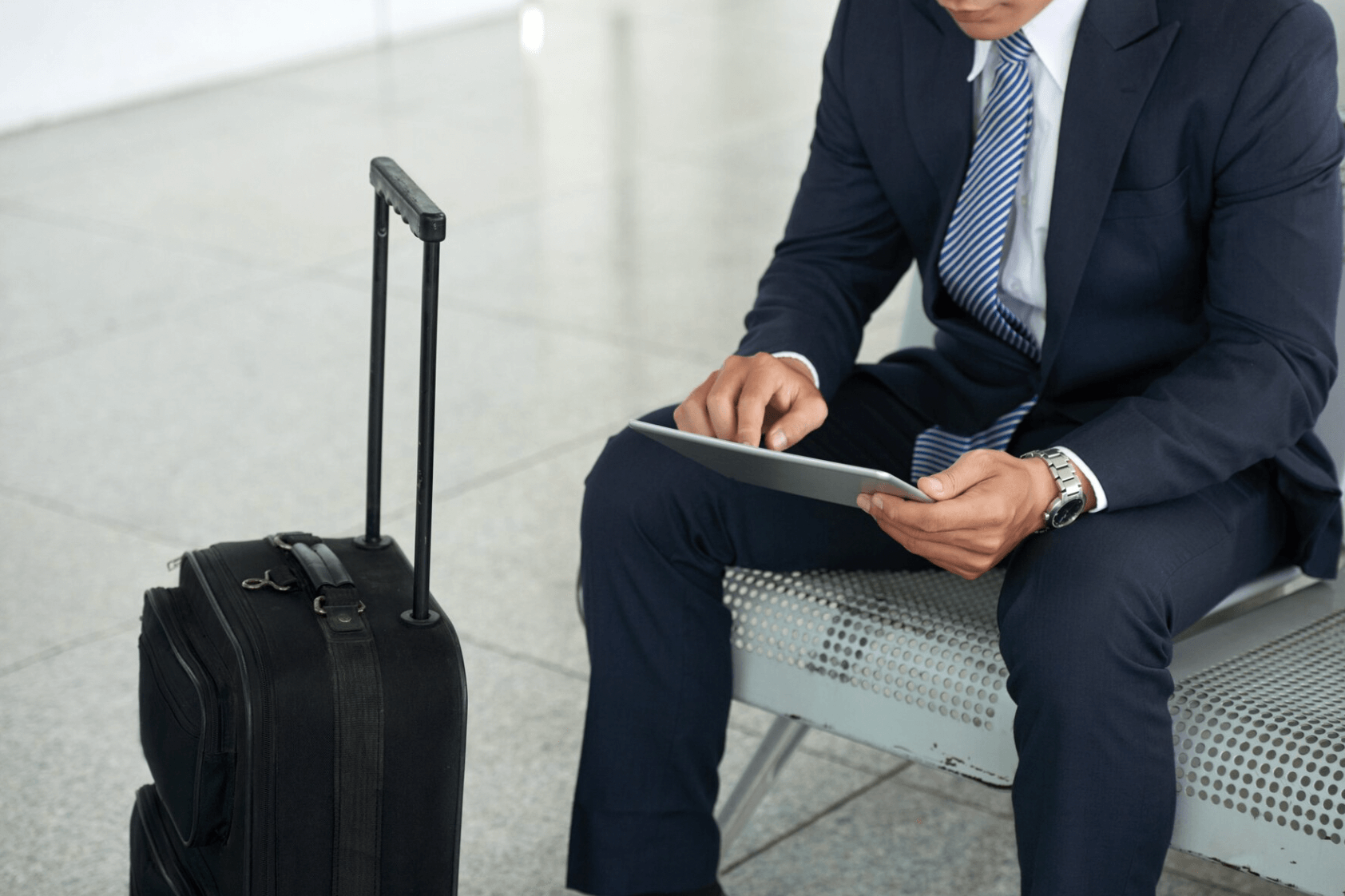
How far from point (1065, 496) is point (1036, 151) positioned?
0.41m

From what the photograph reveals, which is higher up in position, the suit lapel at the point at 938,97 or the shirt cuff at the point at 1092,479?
the suit lapel at the point at 938,97

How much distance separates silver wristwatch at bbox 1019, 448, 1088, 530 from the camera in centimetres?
149

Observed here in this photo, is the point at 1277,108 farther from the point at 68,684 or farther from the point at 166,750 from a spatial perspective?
the point at 68,684

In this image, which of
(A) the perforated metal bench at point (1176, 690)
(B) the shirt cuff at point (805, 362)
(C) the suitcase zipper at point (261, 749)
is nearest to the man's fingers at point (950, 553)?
(A) the perforated metal bench at point (1176, 690)

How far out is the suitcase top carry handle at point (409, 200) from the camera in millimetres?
1349

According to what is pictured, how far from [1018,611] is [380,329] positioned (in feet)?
2.04

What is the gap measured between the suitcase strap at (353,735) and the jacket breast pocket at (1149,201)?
2.61 feet

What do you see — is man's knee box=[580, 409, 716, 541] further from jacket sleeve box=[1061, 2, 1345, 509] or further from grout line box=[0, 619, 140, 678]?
grout line box=[0, 619, 140, 678]

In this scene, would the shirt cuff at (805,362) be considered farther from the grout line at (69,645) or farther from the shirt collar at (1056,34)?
the grout line at (69,645)

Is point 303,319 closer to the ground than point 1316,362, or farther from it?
closer to the ground

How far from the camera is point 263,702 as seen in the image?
1424 millimetres

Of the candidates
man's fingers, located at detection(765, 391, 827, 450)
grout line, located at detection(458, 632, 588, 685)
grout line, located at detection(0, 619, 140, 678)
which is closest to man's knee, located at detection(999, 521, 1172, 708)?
man's fingers, located at detection(765, 391, 827, 450)

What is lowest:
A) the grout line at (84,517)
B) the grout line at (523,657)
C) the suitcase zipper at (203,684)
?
the grout line at (523,657)

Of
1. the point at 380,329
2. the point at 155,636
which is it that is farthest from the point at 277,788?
the point at 380,329
